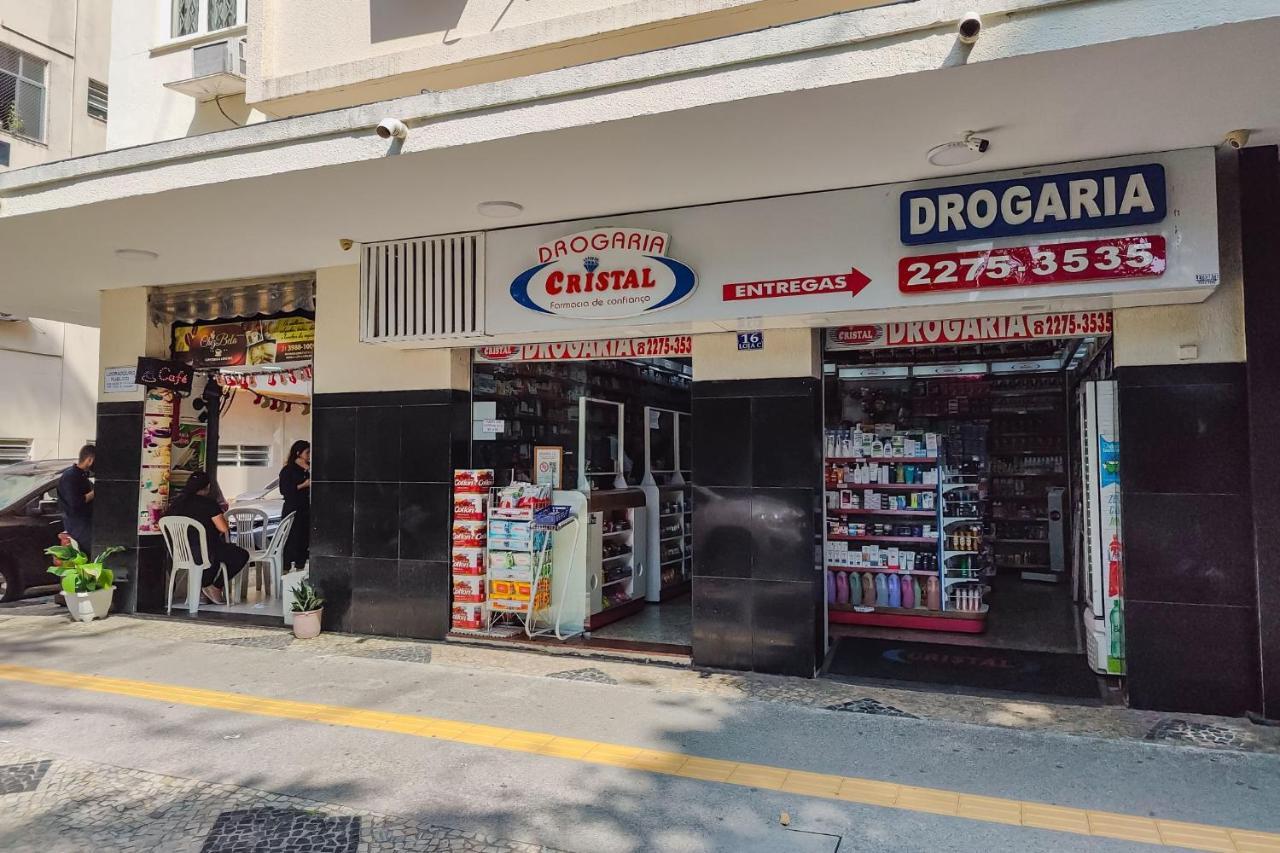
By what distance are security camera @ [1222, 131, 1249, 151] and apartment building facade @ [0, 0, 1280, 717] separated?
0.03m

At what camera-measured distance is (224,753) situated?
15.3 feet

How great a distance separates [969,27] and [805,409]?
2921mm

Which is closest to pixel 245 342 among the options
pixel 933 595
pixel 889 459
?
pixel 889 459

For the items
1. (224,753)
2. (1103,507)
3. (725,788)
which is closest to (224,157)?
(224,753)

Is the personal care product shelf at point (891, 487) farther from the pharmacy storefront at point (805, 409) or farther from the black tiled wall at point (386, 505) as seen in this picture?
the black tiled wall at point (386, 505)

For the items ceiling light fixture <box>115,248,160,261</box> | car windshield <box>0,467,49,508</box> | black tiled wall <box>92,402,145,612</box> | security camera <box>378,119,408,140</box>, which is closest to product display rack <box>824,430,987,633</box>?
security camera <box>378,119,408,140</box>

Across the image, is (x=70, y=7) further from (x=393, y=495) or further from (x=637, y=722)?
(x=637, y=722)

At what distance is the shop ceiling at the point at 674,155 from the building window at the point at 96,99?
528 inches

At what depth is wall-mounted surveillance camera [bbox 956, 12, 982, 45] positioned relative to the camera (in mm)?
3572

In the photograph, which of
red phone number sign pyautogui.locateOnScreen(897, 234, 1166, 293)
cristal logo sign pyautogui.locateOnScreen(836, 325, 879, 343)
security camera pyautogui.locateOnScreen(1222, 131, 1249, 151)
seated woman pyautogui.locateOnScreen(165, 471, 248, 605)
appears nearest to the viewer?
security camera pyautogui.locateOnScreen(1222, 131, 1249, 151)

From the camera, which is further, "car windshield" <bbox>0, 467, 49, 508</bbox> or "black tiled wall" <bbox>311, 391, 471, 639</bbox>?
"car windshield" <bbox>0, 467, 49, 508</bbox>

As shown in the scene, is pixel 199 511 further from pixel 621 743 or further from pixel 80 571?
pixel 621 743

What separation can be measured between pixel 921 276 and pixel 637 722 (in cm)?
331

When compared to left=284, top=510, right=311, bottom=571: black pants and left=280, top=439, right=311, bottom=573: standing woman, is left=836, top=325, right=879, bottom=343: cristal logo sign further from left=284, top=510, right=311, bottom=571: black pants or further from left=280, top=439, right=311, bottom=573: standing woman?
left=284, top=510, right=311, bottom=571: black pants
